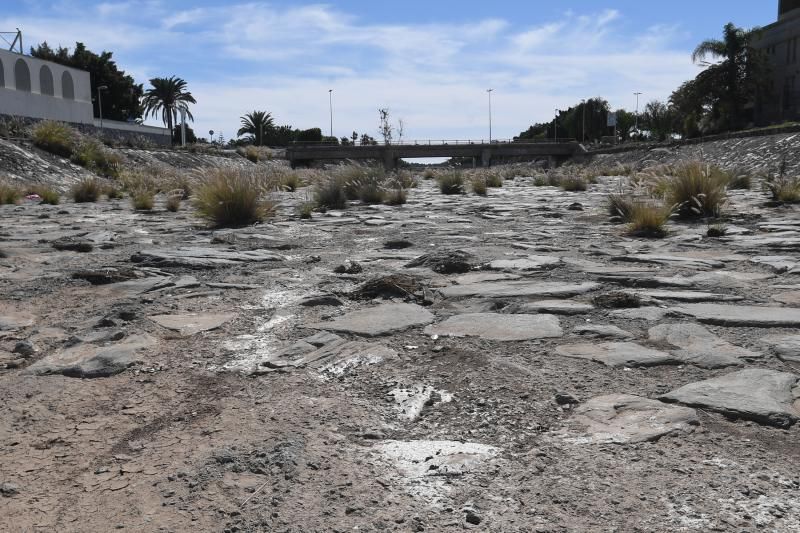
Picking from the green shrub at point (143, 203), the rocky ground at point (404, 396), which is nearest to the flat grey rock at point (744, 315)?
the rocky ground at point (404, 396)

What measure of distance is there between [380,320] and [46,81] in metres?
39.9

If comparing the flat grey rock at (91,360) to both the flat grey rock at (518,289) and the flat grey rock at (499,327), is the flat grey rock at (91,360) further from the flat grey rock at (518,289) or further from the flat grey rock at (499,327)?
the flat grey rock at (518,289)

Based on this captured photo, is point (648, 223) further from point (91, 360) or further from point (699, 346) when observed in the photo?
point (91, 360)

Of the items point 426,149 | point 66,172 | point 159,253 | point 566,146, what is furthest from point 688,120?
point 159,253

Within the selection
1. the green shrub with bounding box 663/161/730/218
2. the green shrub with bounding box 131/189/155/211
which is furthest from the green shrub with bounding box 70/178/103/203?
the green shrub with bounding box 663/161/730/218

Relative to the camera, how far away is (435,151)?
55.0m

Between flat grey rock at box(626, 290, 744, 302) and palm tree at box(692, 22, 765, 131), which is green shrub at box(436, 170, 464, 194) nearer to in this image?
flat grey rock at box(626, 290, 744, 302)

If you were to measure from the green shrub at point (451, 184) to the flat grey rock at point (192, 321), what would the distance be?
11528mm

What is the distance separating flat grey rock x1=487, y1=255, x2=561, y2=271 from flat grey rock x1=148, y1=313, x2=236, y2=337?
1.85 metres

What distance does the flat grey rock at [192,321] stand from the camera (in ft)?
10.2

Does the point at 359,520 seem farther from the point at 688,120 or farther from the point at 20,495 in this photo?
the point at 688,120

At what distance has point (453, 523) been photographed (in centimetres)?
151

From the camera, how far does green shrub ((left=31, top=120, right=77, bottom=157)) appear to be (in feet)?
55.3

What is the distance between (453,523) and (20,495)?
103 centimetres
